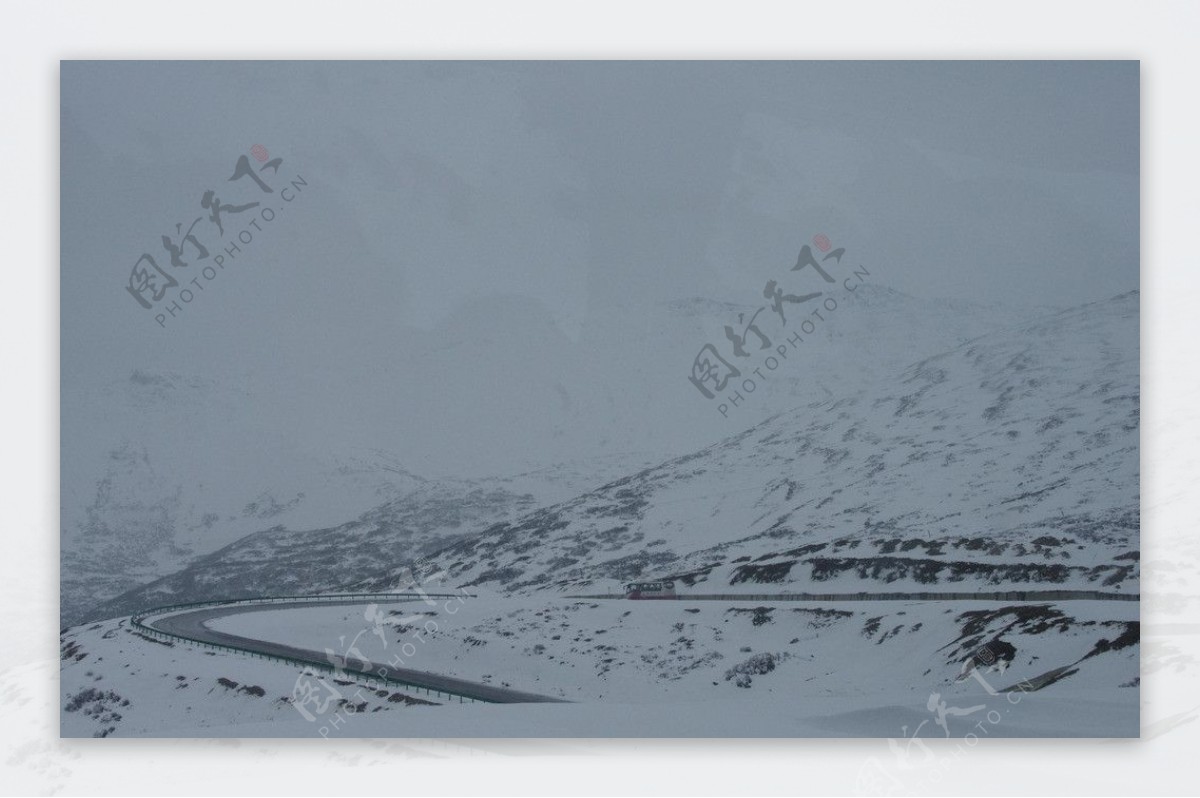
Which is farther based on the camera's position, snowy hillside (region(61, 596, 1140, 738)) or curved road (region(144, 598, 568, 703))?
curved road (region(144, 598, 568, 703))

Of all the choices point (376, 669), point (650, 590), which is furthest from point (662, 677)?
point (376, 669)

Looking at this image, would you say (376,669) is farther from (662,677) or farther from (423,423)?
(662,677)

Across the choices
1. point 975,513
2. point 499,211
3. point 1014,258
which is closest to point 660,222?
point 499,211

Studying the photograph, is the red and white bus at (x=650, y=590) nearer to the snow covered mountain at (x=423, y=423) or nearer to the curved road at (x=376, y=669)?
the snow covered mountain at (x=423, y=423)

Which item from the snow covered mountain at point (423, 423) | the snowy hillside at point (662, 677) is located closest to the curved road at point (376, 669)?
the snowy hillside at point (662, 677)

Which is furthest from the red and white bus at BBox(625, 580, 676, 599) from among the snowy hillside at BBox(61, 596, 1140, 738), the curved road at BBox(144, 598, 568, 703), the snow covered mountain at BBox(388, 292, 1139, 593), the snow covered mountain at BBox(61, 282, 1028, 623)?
the curved road at BBox(144, 598, 568, 703)

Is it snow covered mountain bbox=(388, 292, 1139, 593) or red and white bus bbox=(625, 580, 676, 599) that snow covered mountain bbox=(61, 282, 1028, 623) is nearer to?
snow covered mountain bbox=(388, 292, 1139, 593)

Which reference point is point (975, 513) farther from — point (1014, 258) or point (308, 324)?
point (308, 324)

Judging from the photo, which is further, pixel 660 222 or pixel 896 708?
pixel 660 222
